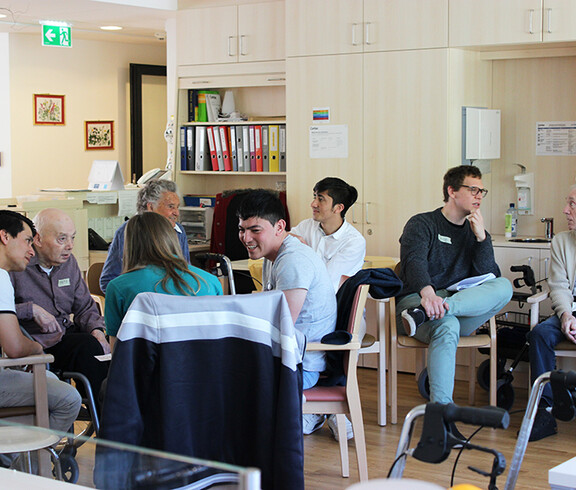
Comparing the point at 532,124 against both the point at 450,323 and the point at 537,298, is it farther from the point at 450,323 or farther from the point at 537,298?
the point at 450,323

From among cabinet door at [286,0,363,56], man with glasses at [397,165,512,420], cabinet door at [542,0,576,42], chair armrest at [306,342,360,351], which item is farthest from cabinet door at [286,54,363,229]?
chair armrest at [306,342,360,351]

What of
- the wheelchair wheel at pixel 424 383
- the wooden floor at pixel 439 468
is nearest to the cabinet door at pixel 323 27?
the wheelchair wheel at pixel 424 383

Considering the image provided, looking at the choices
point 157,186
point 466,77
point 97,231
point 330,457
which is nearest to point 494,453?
point 330,457

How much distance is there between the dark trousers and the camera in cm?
383

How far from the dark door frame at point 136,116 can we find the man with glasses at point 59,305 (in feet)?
17.0

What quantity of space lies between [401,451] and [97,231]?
5002mm

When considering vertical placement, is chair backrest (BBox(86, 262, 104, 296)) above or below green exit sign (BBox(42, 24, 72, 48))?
below

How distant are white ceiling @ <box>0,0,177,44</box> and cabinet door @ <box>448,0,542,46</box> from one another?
236cm

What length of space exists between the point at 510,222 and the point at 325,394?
8.49ft

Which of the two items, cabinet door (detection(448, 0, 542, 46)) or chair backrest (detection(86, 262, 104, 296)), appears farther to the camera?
cabinet door (detection(448, 0, 542, 46))

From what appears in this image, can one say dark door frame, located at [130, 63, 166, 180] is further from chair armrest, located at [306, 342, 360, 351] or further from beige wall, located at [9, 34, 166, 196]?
chair armrest, located at [306, 342, 360, 351]

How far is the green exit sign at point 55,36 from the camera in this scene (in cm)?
701

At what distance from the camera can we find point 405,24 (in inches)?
212

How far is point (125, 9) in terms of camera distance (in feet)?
21.7
